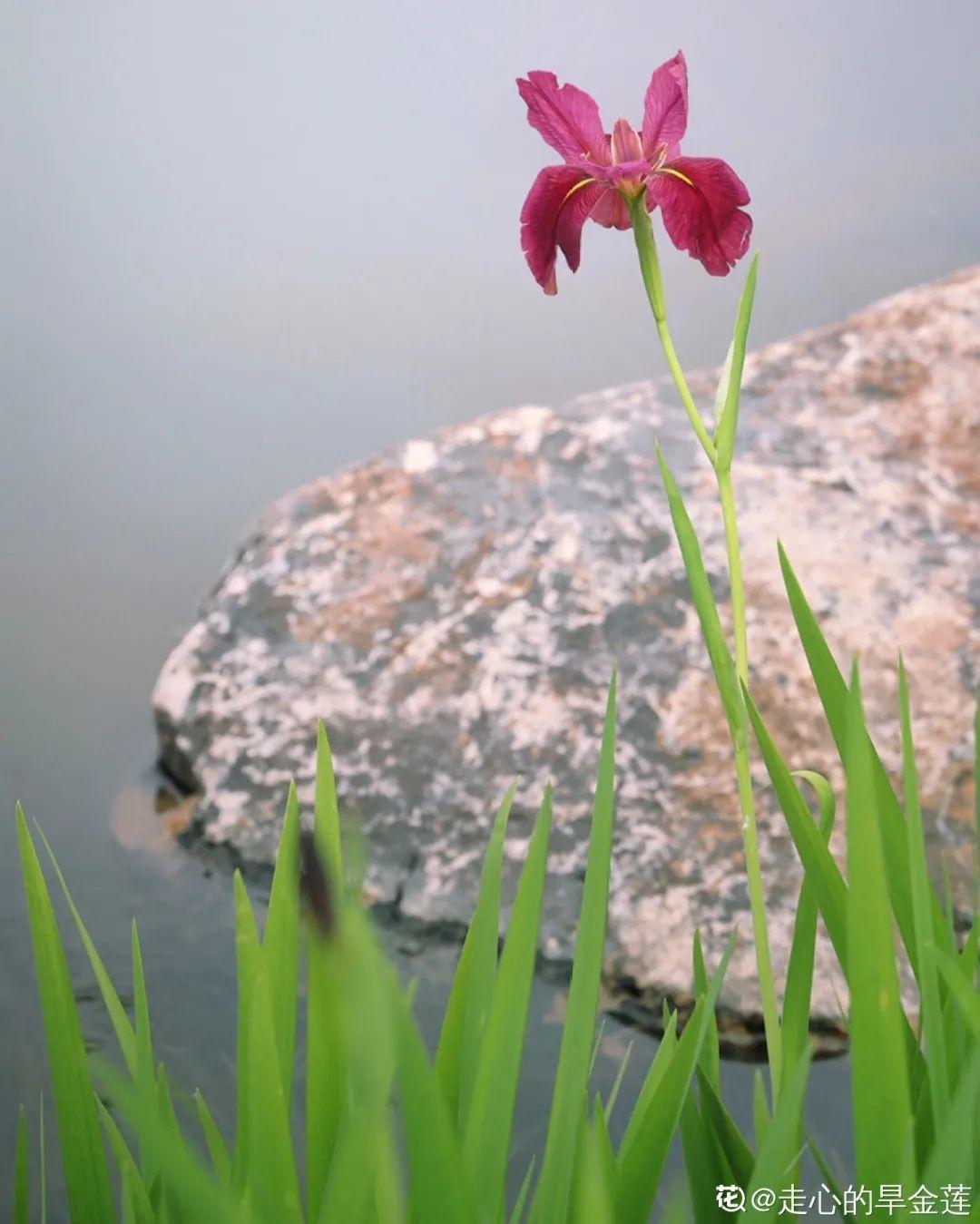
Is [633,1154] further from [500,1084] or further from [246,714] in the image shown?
[246,714]

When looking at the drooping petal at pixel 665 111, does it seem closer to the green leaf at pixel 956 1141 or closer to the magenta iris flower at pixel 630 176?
the magenta iris flower at pixel 630 176

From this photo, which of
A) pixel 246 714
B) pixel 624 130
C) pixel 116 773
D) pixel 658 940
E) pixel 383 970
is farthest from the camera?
pixel 116 773

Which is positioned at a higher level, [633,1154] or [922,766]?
Answer: [922,766]

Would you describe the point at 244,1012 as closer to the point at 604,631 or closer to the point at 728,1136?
the point at 728,1136

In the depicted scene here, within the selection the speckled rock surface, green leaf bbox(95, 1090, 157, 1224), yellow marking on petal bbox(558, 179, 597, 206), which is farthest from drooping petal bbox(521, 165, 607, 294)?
the speckled rock surface

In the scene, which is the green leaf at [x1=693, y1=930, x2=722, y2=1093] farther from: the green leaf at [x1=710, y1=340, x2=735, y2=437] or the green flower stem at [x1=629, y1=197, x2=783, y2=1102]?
the green leaf at [x1=710, y1=340, x2=735, y2=437]

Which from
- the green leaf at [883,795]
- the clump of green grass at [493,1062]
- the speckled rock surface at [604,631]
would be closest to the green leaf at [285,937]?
the clump of green grass at [493,1062]

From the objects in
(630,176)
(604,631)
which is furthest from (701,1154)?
(604,631)

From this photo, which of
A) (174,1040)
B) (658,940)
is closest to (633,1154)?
(658,940)
